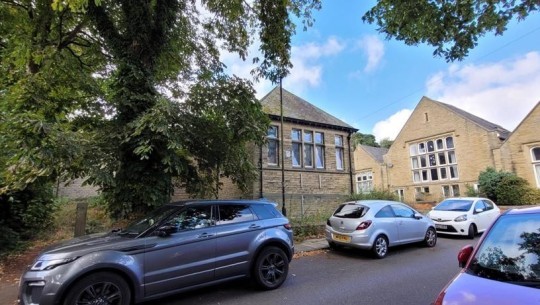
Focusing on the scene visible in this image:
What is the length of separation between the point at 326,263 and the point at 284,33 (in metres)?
7.61

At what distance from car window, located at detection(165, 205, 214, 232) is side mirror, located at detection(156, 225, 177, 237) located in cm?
9

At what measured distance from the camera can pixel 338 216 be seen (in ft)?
32.0

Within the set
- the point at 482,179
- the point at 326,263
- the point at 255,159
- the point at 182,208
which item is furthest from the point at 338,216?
the point at 482,179

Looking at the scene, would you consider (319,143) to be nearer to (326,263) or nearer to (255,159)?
(255,159)

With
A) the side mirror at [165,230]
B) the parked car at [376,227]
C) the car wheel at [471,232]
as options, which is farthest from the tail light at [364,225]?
the car wheel at [471,232]

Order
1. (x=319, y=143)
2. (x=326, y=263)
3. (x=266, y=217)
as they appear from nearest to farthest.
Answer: (x=266, y=217) → (x=326, y=263) → (x=319, y=143)

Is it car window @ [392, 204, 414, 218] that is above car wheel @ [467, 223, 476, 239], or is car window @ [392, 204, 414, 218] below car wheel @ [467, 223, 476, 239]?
above

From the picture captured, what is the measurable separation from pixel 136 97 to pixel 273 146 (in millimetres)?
10335

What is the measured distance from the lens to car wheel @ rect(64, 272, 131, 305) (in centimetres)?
443

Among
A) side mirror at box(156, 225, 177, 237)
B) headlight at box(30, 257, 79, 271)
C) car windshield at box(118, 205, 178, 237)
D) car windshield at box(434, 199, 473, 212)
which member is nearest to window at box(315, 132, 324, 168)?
car windshield at box(434, 199, 473, 212)

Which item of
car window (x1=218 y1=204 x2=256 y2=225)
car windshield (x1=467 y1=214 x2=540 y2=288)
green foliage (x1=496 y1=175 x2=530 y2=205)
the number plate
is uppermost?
green foliage (x1=496 y1=175 x2=530 y2=205)

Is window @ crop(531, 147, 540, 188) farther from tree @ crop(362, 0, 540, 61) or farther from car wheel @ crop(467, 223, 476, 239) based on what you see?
tree @ crop(362, 0, 540, 61)

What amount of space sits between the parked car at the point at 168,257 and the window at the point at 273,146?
10.5m

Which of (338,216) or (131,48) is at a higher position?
(131,48)
